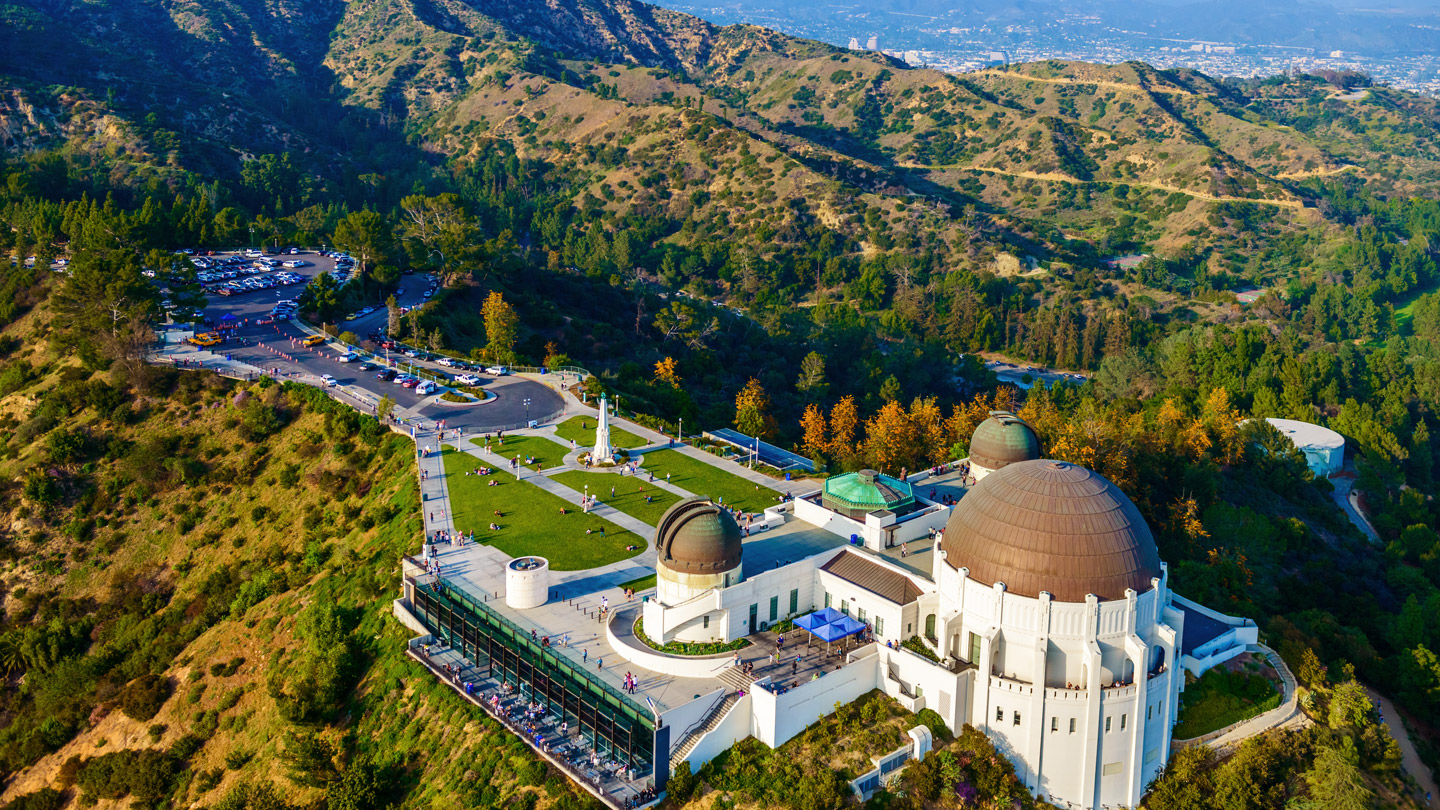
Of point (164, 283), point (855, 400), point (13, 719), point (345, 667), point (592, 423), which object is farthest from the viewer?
point (855, 400)

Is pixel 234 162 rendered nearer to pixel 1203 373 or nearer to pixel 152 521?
pixel 152 521

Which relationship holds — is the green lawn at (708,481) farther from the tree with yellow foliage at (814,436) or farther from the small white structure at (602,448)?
the tree with yellow foliage at (814,436)

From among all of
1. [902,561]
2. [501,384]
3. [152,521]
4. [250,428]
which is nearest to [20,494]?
[152,521]

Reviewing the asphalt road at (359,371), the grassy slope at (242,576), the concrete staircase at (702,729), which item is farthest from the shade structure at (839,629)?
the asphalt road at (359,371)

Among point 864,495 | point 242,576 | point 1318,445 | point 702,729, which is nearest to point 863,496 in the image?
point 864,495

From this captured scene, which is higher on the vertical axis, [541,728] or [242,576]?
[541,728]

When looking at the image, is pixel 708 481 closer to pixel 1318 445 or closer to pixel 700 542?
pixel 700 542

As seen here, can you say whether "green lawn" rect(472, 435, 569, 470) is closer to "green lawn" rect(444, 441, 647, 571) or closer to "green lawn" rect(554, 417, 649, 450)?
"green lawn" rect(554, 417, 649, 450)
